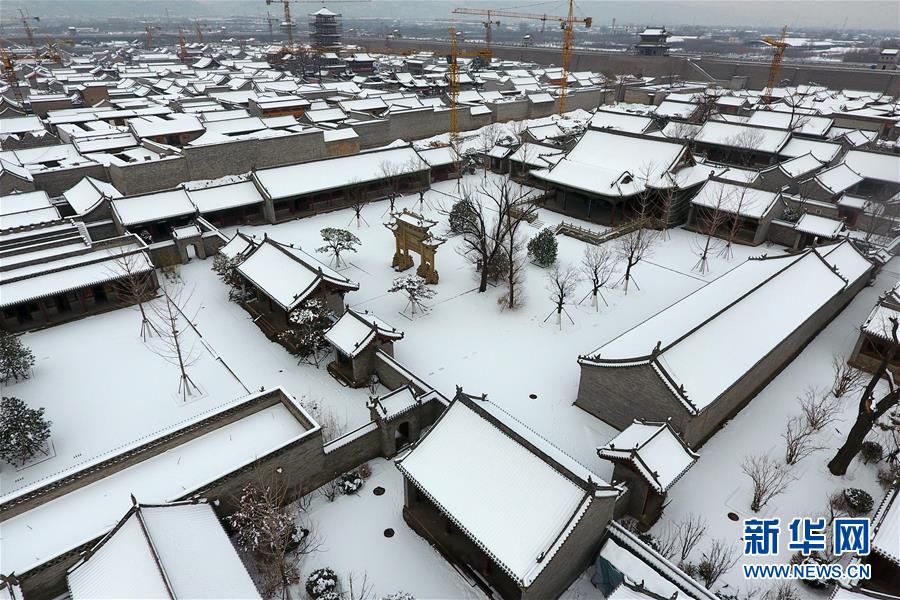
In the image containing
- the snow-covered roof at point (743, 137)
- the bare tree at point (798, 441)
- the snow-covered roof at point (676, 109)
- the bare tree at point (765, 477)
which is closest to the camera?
the bare tree at point (765, 477)

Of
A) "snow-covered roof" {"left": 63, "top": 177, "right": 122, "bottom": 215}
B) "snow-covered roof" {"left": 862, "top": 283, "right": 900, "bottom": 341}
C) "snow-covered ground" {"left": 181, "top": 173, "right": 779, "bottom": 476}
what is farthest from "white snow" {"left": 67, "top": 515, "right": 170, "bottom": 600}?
"snow-covered roof" {"left": 63, "top": 177, "right": 122, "bottom": 215}

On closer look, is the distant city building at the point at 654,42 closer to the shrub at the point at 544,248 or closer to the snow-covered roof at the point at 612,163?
the snow-covered roof at the point at 612,163

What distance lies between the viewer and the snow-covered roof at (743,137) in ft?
157

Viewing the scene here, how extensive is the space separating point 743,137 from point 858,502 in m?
41.4

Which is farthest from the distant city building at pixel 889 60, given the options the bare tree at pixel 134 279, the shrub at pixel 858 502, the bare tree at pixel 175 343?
the bare tree at pixel 134 279

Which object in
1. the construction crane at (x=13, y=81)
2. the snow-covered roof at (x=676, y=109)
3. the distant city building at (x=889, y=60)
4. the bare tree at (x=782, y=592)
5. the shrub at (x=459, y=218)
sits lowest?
the bare tree at (x=782, y=592)

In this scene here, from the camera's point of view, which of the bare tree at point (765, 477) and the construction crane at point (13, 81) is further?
the construction crane at point (13, 81)

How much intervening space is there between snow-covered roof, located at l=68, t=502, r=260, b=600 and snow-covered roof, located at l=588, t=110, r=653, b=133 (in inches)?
2044

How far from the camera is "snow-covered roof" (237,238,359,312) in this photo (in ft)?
81.1

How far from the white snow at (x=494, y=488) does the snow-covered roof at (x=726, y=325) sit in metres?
6.61

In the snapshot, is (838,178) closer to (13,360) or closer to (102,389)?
(102,389)

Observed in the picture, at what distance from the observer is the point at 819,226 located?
34.3 metres

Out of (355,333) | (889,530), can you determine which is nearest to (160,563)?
(355,333)

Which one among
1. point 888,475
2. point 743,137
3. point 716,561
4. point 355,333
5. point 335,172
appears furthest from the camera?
point 743,137
